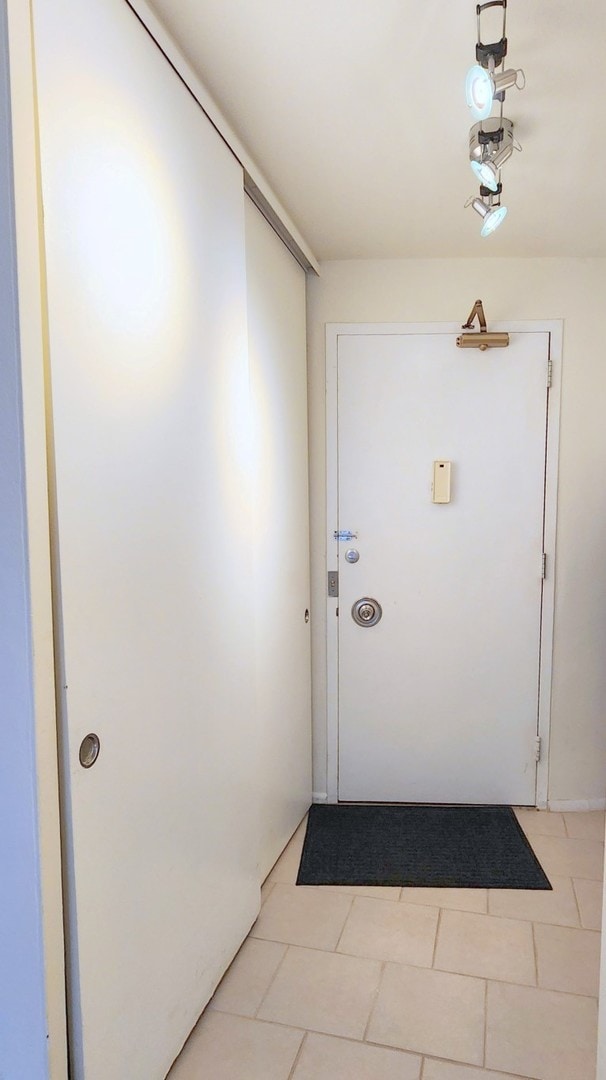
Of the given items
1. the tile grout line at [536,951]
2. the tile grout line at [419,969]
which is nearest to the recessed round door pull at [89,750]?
the tile grout line at [419,969]

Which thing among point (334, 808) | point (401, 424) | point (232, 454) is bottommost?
point (334, 808)

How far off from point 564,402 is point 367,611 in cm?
129

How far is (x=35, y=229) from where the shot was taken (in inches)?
39.3

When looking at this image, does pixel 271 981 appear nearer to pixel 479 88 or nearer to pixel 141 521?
pixel 141 521

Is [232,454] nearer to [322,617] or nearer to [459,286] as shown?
[322,617]

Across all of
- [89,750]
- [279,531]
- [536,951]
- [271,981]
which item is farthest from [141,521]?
[536,951]

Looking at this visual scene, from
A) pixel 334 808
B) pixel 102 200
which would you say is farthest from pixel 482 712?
pixel 102 200

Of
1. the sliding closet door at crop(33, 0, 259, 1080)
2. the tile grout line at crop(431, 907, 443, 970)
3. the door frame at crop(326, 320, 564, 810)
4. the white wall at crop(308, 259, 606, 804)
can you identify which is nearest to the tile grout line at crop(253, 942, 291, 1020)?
the sliding closet door at crop(33, 0, 259, 1080)

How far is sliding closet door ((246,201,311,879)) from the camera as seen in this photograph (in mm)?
2242

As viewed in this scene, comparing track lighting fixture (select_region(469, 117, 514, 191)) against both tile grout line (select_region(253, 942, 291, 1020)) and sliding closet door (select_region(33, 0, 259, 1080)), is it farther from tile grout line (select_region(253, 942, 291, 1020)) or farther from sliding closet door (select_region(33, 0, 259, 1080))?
tile grout line (select_region(253, 942, 291, 1020))

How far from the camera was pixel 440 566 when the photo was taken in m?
2.95

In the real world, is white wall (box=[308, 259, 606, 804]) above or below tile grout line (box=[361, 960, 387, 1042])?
above

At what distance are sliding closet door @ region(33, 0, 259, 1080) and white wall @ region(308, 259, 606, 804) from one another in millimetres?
1068

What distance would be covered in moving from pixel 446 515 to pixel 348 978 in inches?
71.6
